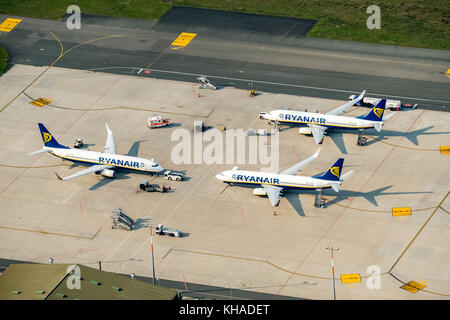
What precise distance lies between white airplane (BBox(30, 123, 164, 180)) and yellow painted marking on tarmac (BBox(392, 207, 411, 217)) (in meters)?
50.1

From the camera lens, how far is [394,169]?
6526 inches

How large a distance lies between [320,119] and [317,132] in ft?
10.4

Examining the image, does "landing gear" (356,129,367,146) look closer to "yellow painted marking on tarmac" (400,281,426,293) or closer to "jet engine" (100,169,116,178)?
"yellow painted marking on tarmac" (400,281,426,293)

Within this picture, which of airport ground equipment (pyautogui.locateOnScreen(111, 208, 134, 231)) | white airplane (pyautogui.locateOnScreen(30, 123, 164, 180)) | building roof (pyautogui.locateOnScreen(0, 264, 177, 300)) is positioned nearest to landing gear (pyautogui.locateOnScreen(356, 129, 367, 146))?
white airplane (pyautogui.locateOnScreen(30, 123, 164, 180))

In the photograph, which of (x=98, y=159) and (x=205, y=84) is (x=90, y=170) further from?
(x=205, y=84)

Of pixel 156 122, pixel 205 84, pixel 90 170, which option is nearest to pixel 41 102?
pixel 156 122

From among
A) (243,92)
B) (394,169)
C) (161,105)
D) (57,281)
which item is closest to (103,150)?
(161,105)

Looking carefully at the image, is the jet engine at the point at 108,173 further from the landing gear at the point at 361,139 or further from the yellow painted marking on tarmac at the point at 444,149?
the yellow painted marking on tarmac at the point at 444,149

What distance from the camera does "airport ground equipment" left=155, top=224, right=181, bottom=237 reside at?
147875 millimetres

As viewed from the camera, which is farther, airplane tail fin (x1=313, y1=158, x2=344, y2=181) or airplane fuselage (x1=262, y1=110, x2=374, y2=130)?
airplane fuselage (x1=262, y1=110, x2=374, y2=130)

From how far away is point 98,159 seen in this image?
164500mm

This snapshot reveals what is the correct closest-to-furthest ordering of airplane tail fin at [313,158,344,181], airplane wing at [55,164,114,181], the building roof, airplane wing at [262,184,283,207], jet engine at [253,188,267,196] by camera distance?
the building roof
airplane tail fin at [313,158,344,181]
airplane wing at [262,184,283,207]
jet engine at [253,188,267,196]
airplane wing at [55,164,114,181]

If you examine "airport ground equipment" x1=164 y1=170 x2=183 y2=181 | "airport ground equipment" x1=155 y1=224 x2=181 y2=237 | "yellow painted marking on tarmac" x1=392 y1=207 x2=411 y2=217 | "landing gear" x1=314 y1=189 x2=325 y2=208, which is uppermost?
"airport ground equipment" x1=164 y1=170 x2=183 y2=181
